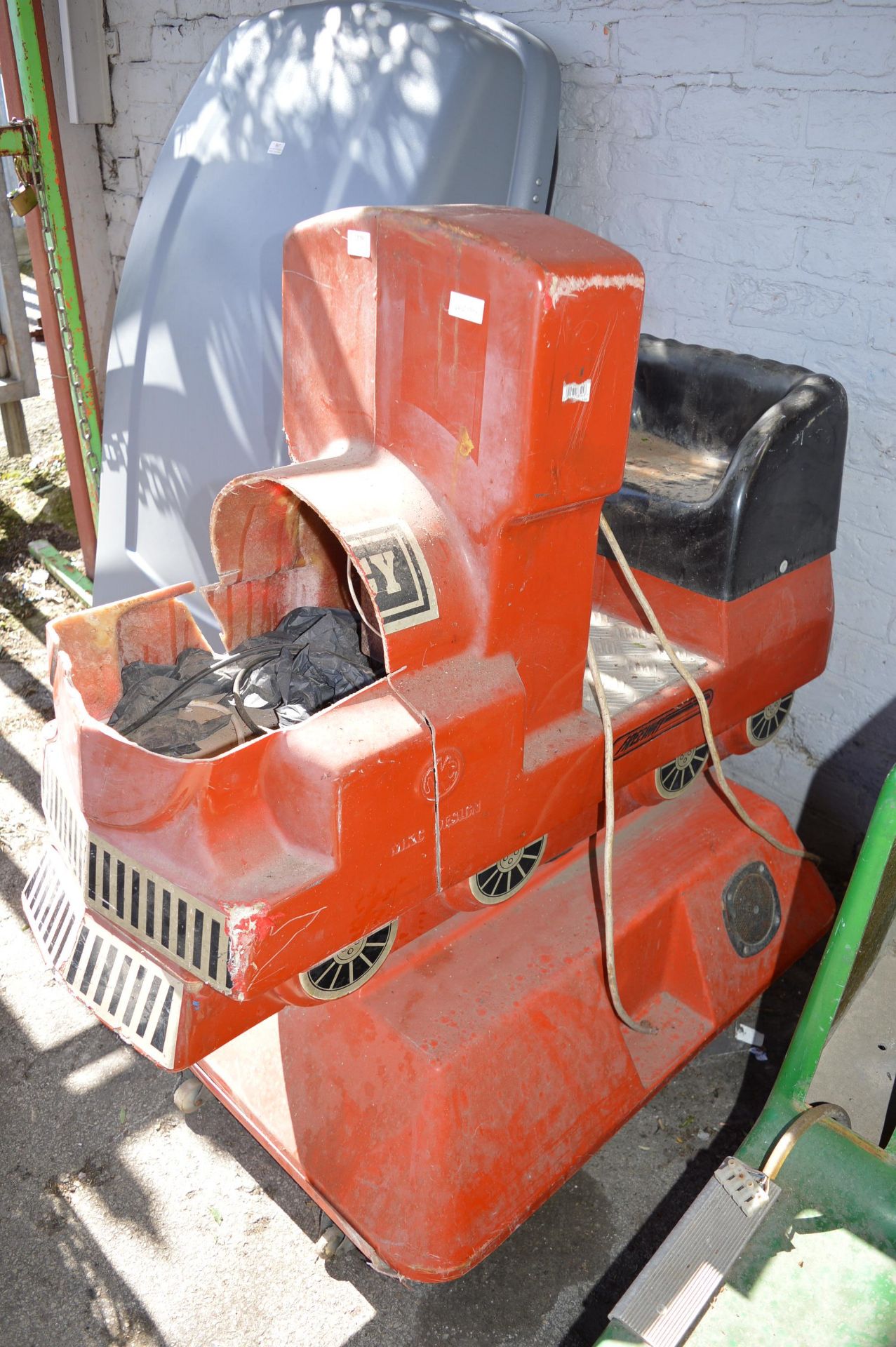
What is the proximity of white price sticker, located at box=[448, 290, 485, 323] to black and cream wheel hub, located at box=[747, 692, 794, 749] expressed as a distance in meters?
1.26

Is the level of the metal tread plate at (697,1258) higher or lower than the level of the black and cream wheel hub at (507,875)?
lower

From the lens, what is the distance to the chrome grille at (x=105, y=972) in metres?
1.66

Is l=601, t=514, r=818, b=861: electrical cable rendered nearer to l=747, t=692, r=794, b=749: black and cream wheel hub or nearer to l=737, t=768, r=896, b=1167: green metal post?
l=747, t=692, r=794, b=749: black and cream wheel hub

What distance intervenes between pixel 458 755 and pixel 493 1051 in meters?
0.62

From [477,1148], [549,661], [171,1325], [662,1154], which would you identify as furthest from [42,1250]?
[549,661]

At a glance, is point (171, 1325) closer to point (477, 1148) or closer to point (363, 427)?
point (477, 1148)

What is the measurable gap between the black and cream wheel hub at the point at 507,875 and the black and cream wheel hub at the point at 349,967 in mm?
178

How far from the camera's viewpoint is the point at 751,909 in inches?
96.1

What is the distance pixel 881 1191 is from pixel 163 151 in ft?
11.1

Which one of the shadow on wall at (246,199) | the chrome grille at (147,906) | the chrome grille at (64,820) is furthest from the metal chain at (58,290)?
the chrome grille at (147,906)

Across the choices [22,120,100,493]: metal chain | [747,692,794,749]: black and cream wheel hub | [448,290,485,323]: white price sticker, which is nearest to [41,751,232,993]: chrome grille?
[448,290,485,323]: white price sticker

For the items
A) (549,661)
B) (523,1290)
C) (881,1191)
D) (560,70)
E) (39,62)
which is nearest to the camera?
(881,1191)

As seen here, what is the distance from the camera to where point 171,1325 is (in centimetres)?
192

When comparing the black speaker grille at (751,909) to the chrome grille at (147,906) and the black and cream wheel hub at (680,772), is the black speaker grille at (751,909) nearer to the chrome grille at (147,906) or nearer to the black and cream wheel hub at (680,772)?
the black and cream wheel hub at (680,772)
